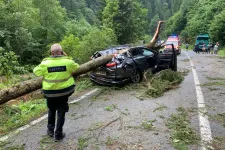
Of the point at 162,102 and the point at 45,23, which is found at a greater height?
the point at 45,23

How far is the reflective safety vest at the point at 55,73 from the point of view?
439 centimetres

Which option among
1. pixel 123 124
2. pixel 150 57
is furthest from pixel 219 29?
pixel 123 124

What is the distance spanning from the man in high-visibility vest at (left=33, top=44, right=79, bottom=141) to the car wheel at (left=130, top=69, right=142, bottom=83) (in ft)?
16.7

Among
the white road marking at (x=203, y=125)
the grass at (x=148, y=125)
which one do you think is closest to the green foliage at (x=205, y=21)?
the white road marking at (x=203, y=125)

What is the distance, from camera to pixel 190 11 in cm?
8869

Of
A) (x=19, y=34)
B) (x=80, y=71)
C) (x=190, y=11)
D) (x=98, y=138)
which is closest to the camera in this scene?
(x=98, y=138)

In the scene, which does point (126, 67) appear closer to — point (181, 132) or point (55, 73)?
point (181, 132)

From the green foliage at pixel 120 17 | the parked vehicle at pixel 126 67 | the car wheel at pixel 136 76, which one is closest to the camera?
the parked vehicle at pixel 126 67

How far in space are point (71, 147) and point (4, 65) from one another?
7600 millimetres

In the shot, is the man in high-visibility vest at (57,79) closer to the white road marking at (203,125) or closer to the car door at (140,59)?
the white road marking at (203,125)

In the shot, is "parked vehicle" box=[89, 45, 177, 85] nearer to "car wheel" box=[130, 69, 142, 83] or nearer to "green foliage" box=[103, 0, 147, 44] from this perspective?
"car wheel" box=[130, 69, 142, 83]

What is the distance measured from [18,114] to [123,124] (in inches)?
111

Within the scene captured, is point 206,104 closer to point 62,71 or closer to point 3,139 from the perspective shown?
point 62,71

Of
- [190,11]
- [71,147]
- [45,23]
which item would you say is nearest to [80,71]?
Answer: [71,147]
